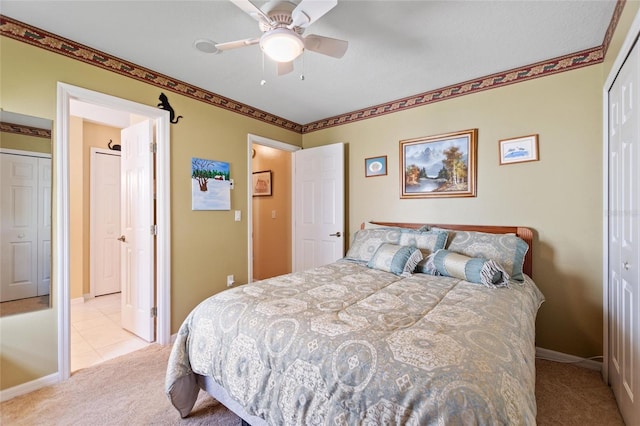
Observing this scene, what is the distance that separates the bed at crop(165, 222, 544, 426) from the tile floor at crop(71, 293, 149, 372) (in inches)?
53.1

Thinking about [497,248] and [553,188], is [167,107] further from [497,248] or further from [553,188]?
[553,188]

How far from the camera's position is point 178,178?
9.05ft

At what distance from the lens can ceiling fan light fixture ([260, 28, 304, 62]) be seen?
61.7 inches

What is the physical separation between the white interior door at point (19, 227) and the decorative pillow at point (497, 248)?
328 centimetres

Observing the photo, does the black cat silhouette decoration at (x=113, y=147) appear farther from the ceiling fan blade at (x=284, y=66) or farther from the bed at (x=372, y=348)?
the bed at (x=372, y=348)

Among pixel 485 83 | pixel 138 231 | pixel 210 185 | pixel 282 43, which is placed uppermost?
pixel 485 83

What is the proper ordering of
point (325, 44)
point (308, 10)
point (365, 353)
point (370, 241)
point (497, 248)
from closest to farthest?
point (365, 353)
point (308, 10)
point (325, 44)
point (497, 248)
point (370, 241)

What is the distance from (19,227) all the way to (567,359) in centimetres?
436

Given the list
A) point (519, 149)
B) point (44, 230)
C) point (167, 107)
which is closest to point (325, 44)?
point (167, 107)

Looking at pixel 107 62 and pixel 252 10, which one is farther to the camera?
pixel 107 62

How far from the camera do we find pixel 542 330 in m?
2.43

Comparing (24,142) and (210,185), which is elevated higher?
(24,142)

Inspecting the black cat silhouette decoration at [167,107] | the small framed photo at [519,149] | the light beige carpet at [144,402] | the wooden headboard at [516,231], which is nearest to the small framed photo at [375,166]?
the wooden headboard at [516,231]

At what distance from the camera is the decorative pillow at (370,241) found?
268 centimetres
